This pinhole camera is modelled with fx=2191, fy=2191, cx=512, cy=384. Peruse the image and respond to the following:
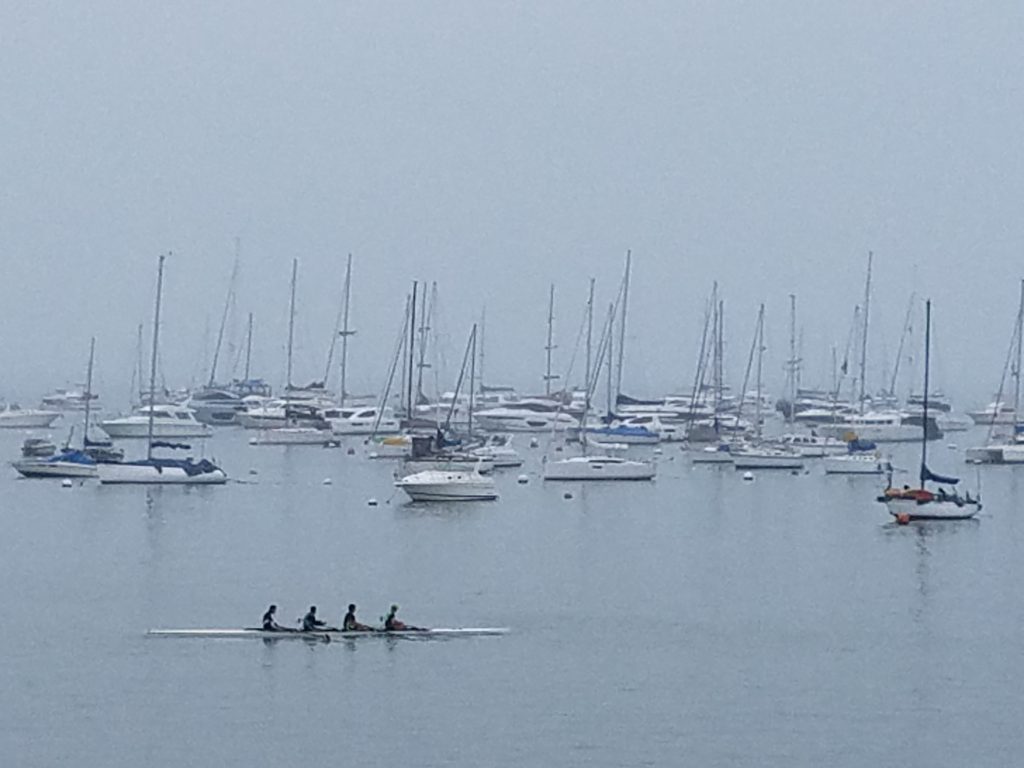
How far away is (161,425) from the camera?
350ft

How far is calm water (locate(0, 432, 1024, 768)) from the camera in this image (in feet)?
104

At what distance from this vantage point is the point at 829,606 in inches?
1768

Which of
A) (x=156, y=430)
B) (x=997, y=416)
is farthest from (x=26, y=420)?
(x=997, y=416)

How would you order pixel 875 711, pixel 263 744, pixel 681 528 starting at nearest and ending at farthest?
pixel 263 744
pixel 875 711
pixel 681 528

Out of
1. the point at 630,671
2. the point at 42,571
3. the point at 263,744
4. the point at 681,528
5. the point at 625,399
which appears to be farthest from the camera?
the point at 625,399

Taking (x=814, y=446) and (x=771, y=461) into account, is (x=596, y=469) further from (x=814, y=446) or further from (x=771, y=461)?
(x=814, y=446)

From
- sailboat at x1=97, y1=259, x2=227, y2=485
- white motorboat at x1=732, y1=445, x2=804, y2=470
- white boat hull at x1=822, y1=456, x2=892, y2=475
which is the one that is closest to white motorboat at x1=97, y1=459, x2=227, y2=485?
sailboat at x1=97, y1=259, x2=227, y2=485

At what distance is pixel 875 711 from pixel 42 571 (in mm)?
23162

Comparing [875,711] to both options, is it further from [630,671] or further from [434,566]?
[434,566]

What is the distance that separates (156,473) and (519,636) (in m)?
33.8

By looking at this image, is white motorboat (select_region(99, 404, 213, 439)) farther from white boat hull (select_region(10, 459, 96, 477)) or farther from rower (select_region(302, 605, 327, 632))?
rower (select_region(302, 605, 327, 632))

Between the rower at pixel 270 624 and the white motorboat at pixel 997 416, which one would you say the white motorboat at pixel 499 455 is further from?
the rower at pixel 270 624

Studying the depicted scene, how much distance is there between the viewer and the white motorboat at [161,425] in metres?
105

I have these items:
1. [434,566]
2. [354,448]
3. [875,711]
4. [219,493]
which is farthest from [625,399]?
[875,711]
